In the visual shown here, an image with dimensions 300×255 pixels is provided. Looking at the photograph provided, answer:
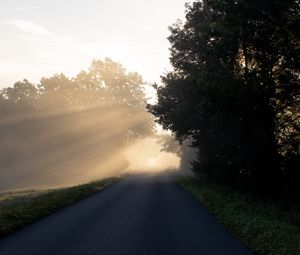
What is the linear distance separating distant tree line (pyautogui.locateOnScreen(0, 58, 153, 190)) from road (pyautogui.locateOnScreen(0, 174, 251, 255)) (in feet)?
195

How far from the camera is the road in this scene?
38.1 ft

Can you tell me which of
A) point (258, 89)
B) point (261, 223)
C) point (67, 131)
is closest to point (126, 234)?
point (261, 223)

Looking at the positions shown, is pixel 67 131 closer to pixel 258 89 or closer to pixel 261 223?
pixel 258 89

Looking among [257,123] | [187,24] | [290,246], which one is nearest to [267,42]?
[257,123]

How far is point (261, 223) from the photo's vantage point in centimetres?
1472

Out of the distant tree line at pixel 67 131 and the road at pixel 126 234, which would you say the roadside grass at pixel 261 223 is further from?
the distant tree line at pixel 67 131

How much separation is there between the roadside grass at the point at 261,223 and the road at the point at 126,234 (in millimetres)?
432

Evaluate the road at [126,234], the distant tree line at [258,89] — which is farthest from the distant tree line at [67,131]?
the road at [126,234]

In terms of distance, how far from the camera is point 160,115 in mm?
42156

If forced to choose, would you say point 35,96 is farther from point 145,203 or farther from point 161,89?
point 145,203

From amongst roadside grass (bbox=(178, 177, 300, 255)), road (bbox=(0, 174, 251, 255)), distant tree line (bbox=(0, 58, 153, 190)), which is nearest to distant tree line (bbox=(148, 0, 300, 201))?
roadside grass (bbox=(178, 177, 300, 255))

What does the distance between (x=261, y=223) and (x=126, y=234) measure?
170 inches

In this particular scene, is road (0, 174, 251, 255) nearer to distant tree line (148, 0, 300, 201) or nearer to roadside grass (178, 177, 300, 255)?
roadside grass (178, 177, 300, 255)

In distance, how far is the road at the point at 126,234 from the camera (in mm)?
11617
